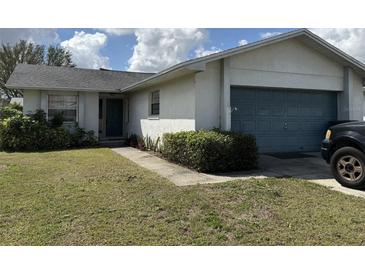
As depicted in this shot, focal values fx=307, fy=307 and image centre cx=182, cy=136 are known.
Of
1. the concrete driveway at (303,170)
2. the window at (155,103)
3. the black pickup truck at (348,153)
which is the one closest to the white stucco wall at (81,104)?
the window at (155,103)

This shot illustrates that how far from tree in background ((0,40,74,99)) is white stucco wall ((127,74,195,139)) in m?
20.9

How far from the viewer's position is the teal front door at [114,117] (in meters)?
18.1

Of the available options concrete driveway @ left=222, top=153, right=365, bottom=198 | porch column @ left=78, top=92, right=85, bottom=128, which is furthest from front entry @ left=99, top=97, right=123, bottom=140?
concrete driveway @ left=222, top=153, right=365, bottom=198

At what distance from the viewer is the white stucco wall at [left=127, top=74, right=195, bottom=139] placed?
9.87 metres

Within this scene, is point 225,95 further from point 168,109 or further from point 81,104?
point 81,104

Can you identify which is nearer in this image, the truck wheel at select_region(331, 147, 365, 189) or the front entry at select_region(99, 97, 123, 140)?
the truck wheel at select_region(331, 147, 365, 189)

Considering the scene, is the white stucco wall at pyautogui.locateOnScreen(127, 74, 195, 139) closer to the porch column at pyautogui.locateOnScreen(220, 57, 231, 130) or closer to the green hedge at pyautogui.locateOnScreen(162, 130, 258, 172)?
the porch column at pyautogui.locateOnScreen(220, 57, 231, 130)

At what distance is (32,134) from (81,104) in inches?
119

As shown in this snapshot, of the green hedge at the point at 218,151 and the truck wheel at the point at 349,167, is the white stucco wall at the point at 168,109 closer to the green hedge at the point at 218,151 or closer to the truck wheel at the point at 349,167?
the green hedge at the point at 218,151

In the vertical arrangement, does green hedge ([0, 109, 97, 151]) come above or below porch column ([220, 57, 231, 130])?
below

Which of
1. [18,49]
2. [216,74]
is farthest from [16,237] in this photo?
[18,49]

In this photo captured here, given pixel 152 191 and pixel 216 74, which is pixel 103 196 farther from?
pixel 216 74

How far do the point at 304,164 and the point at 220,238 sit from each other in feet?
19.9

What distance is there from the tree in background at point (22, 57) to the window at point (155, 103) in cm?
2261
